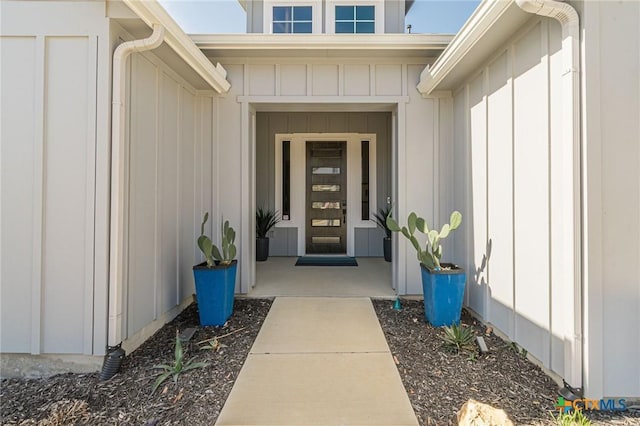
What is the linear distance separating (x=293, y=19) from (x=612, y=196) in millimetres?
4950

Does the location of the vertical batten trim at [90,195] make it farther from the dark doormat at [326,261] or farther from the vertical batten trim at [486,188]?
the dark doormat at [326,261]

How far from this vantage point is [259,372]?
88.4 inches

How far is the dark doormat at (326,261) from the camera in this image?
18.3 ft

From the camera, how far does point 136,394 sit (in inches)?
78.5

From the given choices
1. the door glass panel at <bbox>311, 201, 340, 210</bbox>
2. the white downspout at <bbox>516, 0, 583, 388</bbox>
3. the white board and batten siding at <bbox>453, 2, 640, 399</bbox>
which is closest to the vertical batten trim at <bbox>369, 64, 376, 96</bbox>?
the white board and batten siding at <bbox>453, 2, 640, 399</bbox>

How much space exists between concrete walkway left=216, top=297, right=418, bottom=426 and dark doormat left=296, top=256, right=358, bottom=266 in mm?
2281

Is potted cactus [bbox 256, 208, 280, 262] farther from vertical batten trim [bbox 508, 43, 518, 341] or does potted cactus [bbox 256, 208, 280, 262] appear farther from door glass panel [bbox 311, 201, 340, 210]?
vertical batten trim [bbox 508, 43, 518, 341]

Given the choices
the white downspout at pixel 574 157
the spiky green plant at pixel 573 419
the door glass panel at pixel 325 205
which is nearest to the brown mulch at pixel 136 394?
the spiky green plant at pixel 573 419

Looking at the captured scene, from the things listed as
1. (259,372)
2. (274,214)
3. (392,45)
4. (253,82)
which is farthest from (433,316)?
(274,214)

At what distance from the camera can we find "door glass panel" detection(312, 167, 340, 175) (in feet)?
20.6

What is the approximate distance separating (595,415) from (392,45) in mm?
3611

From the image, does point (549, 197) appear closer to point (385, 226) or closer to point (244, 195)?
point (244, 195)

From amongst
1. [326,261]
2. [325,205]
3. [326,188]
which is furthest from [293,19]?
[326,261]

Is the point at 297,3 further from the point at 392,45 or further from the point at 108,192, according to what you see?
the point at 108,192
